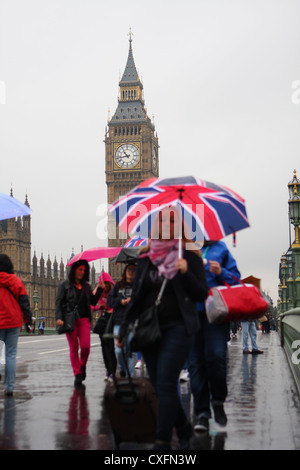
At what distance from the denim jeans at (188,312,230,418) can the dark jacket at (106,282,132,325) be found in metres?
2.76

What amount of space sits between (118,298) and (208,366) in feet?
10.4

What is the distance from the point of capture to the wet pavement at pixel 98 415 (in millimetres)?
5312

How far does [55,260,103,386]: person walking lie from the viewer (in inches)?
366

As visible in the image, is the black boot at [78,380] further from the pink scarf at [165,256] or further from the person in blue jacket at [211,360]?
the pink scarf at [165,256]

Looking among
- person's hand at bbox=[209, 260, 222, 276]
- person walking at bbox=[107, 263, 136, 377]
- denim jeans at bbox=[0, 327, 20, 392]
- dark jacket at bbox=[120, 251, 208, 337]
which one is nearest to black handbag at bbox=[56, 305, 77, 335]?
person walking at bbox=[107, 263, 136, 377]

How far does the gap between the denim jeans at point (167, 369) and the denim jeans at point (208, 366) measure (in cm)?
117

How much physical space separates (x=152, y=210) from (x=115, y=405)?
65.8 inches

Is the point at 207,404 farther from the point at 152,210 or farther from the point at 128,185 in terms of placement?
the point at 128,185

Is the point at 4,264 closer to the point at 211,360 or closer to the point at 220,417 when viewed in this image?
the point at 211,360

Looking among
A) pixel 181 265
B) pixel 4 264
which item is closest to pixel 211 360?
pixel 181 265

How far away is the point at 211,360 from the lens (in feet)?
19.4

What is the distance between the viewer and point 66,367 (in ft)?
41.2

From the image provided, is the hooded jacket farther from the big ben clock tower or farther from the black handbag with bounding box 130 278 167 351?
the big ben clock tower
